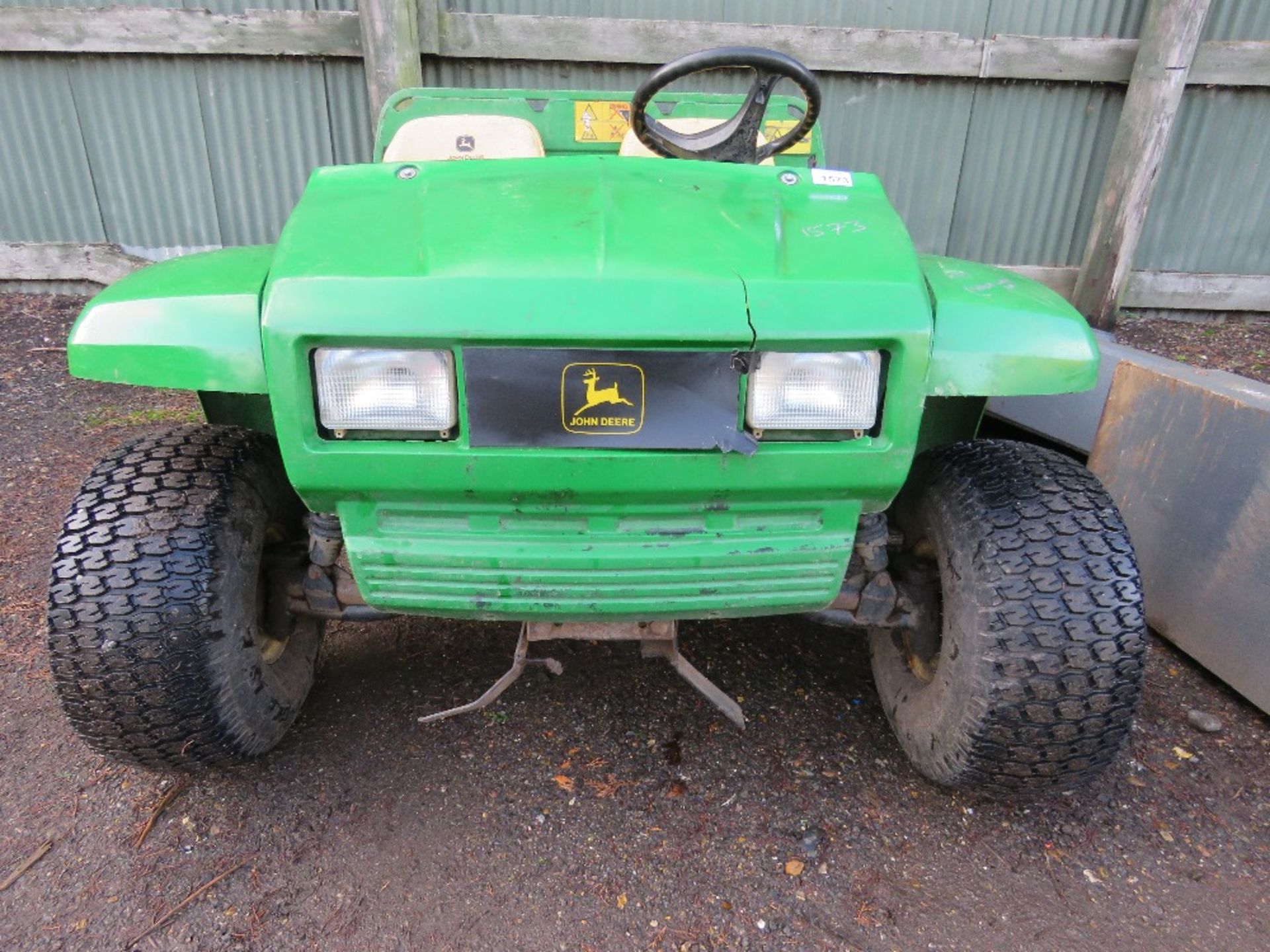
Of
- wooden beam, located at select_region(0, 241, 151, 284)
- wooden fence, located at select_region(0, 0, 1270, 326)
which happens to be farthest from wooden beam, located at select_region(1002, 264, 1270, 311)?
wooden beam, located at select_region(0, 241, 151, 284)

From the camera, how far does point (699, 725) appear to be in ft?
7.50

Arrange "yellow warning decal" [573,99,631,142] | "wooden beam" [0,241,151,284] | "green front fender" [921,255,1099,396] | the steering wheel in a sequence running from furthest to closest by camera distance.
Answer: "wooden beam" [0,241,151,284] < "yellow warning decal" [573,99,631,142] < the steering wheel < "green front fender" [921,255,1099,396]

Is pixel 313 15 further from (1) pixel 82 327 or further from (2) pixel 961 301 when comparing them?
(2) pixel 961 301

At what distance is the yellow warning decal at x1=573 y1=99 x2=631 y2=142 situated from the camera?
3.14 metres

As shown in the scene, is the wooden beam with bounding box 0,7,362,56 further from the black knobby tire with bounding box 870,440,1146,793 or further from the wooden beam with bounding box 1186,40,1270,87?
the wooden beam with bounding box 1186,40,1270,87

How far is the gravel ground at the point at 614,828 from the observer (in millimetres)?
1731

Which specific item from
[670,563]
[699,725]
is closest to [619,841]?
[699,725]

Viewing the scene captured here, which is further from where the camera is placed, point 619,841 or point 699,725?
point 699,725

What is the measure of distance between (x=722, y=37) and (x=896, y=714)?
3852 millimetres

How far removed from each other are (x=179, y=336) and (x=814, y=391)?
44.4 inches

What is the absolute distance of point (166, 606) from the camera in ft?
5.64

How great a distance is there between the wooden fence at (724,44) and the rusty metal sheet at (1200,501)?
2509 millimetres

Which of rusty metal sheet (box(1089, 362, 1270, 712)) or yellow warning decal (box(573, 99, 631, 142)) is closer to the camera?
rusty metal sheet (box(1089, 362, 1270, 712))

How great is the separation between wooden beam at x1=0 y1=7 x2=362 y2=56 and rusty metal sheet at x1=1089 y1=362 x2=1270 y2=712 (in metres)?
4.10
